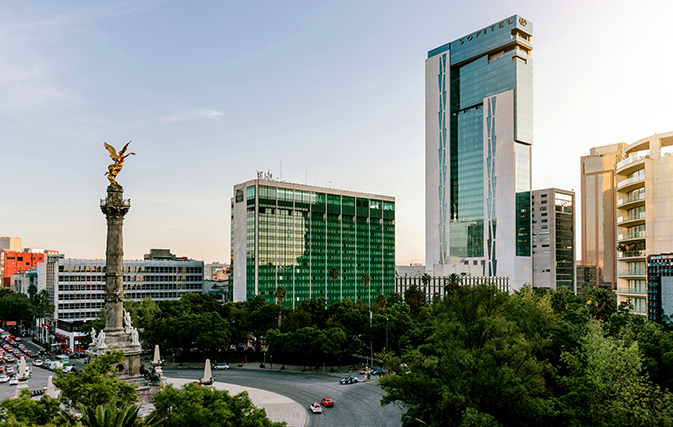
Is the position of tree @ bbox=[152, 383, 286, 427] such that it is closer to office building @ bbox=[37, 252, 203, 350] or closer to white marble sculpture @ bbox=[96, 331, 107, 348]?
white marble sculpture @ bbox=[96, 331, 107, 348]

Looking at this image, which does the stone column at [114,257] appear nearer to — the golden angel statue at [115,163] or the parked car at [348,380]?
the golden angel statue at [115,163]

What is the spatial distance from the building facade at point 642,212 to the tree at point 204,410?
206 ft

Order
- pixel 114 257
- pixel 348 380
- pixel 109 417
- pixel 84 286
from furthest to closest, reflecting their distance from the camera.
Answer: pixel 84 286
pixel 348 380
pixel 114 257
pixel 109 417

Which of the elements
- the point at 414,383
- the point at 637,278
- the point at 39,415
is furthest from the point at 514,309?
the point at 39,415

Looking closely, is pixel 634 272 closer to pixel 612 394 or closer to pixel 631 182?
pixel 631 182

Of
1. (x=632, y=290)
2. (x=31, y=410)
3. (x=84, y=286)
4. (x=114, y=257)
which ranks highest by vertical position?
(x=114, y=257)

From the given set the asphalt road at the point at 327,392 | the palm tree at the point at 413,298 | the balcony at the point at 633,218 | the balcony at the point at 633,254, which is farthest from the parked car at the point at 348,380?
the balcony at the point at 633,218

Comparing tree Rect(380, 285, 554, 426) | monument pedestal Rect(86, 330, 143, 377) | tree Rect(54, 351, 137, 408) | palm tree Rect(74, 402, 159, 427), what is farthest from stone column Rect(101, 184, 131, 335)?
tree Rect(380, 285, 554, 426)

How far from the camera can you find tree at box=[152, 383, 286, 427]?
3353 cm

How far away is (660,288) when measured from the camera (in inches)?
2557

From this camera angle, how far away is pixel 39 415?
109ft

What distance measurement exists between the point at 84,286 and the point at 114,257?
9248 cm

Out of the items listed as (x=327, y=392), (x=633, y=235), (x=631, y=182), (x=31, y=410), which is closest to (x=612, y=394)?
(x=31, y=410)

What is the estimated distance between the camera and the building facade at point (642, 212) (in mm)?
69312
